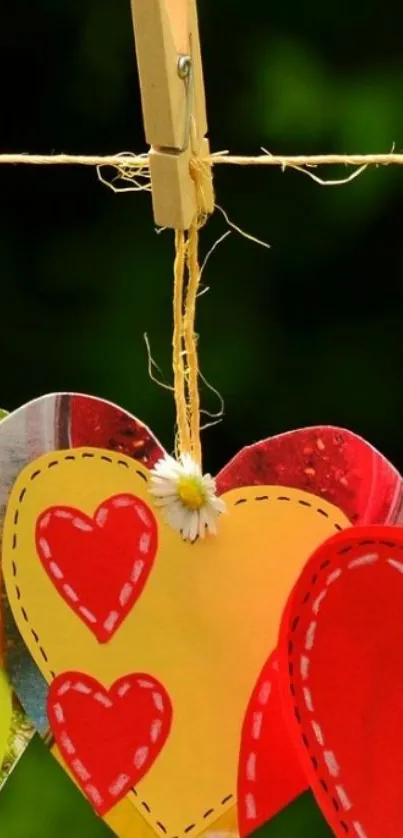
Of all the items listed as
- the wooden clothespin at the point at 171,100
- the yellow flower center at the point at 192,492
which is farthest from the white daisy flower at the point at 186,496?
the wooden clothespin at the point at 171,100

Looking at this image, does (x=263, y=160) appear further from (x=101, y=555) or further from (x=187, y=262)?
(x=101, y=555)

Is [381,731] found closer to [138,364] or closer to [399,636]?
[399,636]

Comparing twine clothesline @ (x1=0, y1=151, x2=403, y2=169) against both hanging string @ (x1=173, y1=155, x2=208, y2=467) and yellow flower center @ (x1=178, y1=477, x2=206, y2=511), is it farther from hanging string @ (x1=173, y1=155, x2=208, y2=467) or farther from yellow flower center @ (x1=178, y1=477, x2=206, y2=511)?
yellow flower center @ (x1=178, y1=477, x2=206, y2=511)

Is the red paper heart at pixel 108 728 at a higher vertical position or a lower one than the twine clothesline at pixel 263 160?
lower

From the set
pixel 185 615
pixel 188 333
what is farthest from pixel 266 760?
pixel 188 333

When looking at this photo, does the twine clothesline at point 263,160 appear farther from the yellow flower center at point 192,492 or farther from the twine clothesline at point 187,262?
the yellow flower center at point 192,492

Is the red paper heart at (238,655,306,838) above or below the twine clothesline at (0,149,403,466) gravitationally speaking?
below

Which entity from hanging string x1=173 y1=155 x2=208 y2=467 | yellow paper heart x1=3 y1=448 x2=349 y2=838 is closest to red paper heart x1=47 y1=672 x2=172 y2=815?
yellow paper heart x1=3 y1=448 x2=349 y2=838

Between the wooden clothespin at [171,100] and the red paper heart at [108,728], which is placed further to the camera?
the red paper heart at [108,728]
